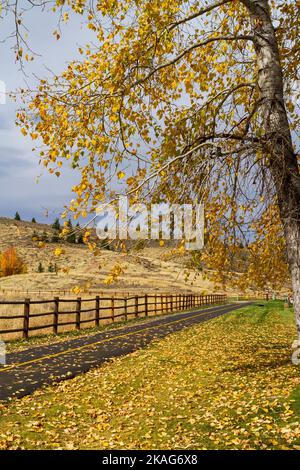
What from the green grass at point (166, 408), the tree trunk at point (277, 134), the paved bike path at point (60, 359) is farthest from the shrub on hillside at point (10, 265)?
the tree trunk at point (277, 134)

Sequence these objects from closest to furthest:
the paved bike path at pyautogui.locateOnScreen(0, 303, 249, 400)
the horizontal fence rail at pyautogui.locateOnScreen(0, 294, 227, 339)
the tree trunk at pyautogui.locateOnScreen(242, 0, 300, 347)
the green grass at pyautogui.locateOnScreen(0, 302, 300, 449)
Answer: the green grass at pyautogui.locateOnScreen(0, 302, 300, 449) < the tree trunk at pyautogui.locateOnScreen(242, 0, 300, 347) < the paved bike path at pyautogui.locateOnScreen(0, 303, 249, 400) < the horizontal fence rail at pyautogui.locateOnScreen(0, 294, 227, 339)

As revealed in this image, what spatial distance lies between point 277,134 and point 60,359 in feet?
28.2

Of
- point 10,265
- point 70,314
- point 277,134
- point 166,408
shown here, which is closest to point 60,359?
point 166,408

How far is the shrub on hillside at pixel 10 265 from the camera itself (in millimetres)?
109019

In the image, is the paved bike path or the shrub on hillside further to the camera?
the shrub on hillside

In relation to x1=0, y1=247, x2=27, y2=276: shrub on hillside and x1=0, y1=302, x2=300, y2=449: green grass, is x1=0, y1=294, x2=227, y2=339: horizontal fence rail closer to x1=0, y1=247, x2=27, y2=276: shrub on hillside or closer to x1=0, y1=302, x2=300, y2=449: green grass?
x1=0, y1=302, x2=300, y2=449: green grass

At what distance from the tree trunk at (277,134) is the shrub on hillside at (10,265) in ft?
352

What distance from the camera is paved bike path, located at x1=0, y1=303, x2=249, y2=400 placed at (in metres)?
9.62

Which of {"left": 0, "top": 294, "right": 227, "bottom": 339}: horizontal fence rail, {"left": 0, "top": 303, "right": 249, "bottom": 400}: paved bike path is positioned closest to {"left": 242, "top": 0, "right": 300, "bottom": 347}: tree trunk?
{"left": 0, "top": 303, "right": 249, "bottom": 400}: paved bike path

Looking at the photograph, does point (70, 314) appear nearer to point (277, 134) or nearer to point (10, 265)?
point (277, 134)

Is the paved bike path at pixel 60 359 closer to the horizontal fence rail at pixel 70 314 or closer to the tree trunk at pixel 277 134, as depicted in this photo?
the horizontal fence rail at pixel 70 314

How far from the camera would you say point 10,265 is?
109438mm

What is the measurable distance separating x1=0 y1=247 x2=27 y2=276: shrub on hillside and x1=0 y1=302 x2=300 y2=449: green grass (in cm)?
10271

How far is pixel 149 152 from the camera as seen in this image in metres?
9.70
